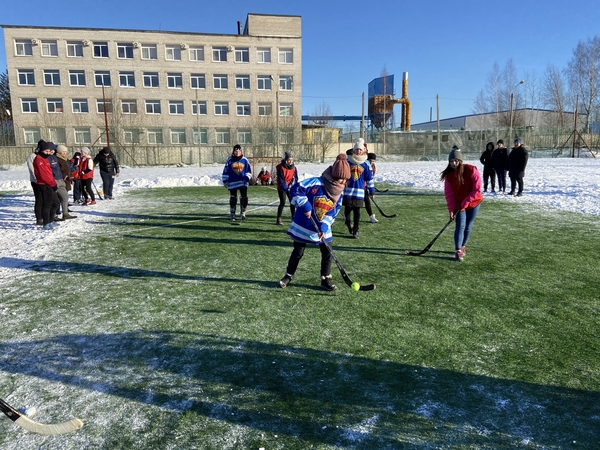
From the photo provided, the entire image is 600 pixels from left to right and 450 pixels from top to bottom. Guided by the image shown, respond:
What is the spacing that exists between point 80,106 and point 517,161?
154 feet

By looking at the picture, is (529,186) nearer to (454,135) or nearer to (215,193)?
(215,193)

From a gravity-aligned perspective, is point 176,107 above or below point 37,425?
above

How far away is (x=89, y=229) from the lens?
10.0 meters

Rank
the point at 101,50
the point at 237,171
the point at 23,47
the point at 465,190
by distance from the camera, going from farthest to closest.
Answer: the point at 101,50 < the point at 23,47 < the point at 237,171 < the point at 465,190

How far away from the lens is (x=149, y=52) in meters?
48.3

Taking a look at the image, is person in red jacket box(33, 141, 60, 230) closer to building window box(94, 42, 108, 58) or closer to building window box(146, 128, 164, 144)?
building window box(146, 128, 164, 144)

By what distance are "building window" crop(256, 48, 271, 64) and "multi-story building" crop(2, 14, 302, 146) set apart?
11cm

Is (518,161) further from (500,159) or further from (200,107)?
(200,107)

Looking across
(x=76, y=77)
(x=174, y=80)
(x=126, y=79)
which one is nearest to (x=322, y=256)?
(x=174, y=80)

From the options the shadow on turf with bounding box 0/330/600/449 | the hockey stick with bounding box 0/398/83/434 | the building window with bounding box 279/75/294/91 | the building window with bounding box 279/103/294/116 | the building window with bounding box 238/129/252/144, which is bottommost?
the shadow on turf with bounding box 0/330/600/449

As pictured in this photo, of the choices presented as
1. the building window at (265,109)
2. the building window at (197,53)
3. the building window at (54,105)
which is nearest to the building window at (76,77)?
the building window at (54,105)

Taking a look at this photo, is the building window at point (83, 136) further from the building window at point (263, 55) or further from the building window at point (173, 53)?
the building window at point (263, 55)

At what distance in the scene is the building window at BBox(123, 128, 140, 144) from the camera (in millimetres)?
47500

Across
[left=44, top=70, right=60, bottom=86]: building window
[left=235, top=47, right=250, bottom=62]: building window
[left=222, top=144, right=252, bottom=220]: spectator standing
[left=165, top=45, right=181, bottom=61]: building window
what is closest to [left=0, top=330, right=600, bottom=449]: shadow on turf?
[left=222, top=144, right=252, bottom=220]: spectator standing
